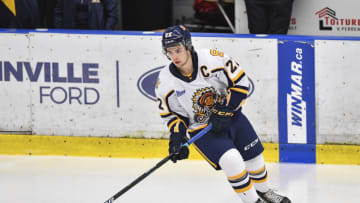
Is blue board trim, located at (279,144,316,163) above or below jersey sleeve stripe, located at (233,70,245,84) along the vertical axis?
below

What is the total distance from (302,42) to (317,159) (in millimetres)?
926

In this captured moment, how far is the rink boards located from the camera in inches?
212

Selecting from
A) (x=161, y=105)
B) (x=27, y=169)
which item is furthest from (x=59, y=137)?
(x=161, y=105)

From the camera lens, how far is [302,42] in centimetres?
541

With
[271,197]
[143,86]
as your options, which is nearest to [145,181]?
[143,86]

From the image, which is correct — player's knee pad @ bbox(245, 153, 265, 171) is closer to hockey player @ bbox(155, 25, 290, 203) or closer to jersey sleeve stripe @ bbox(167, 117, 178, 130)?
hockey player @ bbox(155, 25, 290, 203)

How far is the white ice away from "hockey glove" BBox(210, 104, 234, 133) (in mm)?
920

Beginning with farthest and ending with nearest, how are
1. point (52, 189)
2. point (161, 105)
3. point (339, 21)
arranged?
point (339, 21), point (52, 189), point (161, 105)

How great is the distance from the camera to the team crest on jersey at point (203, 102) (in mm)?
4000

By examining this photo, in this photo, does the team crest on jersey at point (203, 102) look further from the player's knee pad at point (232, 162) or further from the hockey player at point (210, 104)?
the player's knee pad at point (232, 162)

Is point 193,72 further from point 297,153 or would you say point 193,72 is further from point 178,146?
point 297,153

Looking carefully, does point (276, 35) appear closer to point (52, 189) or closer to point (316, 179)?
point (316, 179)

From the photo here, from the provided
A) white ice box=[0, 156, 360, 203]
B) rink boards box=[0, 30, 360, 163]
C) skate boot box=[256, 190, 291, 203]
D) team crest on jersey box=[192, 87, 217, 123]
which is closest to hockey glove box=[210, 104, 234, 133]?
team crest on jersey box=[192, 87, 217, 123]

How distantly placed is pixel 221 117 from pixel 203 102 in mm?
208
